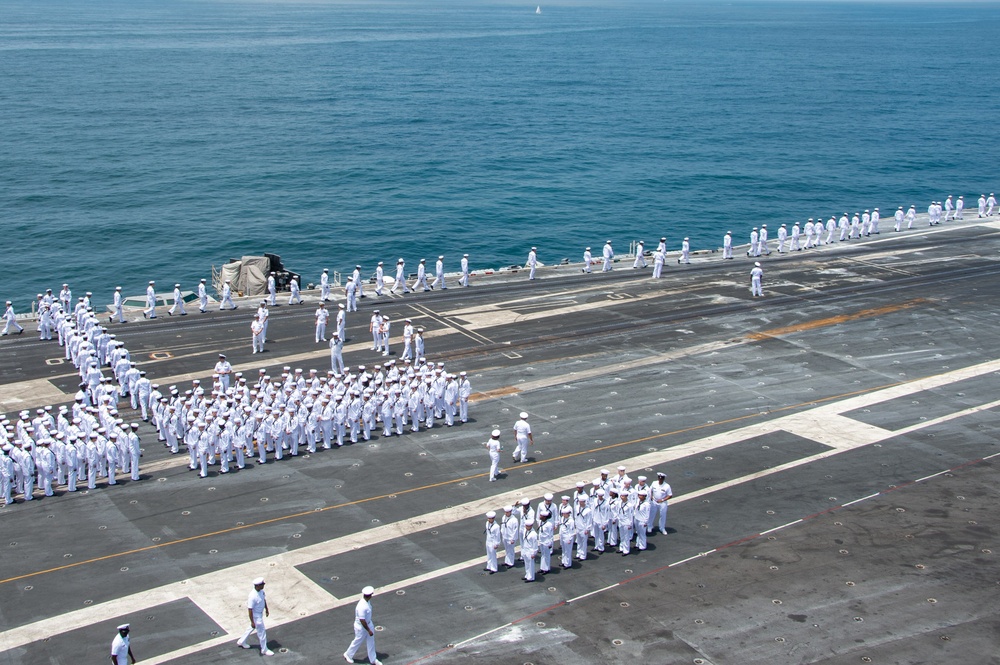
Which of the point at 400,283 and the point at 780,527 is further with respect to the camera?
the point at 400,283

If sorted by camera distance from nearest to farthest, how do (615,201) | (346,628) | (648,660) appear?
(648,660), (346,628), (615,201)

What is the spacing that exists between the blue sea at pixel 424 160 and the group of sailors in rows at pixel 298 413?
41907mm

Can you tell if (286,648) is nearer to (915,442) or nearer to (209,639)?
(209,639)

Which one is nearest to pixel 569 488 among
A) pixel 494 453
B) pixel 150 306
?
pixel 494 453

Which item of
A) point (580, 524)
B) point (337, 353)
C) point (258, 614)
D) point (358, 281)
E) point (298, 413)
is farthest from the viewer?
point (358, 281)

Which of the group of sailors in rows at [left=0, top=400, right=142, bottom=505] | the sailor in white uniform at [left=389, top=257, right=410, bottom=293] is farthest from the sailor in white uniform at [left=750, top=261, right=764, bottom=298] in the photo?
the group of sailors in rows at [left=0, top=400, right=142, bottom=505]

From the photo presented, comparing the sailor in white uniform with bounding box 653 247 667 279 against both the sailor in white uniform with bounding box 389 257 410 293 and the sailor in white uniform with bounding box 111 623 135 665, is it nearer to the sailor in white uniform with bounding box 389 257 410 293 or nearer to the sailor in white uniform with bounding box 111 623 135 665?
the sailor in white uniform with bounding box 389 257 410 293

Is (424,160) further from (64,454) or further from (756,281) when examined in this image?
(64,454)

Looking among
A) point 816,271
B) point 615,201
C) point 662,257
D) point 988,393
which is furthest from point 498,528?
point 615,201

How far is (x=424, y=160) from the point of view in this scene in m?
117

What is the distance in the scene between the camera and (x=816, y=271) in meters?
55.5

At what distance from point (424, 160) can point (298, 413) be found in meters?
87.8

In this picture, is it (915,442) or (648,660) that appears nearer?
(648,660)

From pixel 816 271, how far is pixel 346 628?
40497mm
